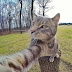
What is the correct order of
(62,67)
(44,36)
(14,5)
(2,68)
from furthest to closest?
(14,5)
(62,67)
(44,36)
(2,68)

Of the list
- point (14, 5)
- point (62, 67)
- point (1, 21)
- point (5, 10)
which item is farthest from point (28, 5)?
point (62, 67)

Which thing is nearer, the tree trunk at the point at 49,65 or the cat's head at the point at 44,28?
the cat's head at the point at 44,28

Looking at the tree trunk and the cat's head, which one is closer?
the cat's head

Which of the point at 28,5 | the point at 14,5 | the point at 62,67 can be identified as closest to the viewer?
the point at 62,67

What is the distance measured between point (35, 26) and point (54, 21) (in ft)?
0.39

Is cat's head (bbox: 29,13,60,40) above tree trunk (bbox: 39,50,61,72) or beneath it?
above

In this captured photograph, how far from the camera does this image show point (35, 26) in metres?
0.55

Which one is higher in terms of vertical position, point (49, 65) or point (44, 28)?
point (44, 28)

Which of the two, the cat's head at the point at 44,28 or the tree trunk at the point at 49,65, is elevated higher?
the cat's head at the point at 44,28

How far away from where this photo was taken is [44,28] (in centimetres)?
54

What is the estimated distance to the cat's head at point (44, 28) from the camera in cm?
53

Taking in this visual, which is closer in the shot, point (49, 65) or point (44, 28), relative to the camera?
point (44, 28)

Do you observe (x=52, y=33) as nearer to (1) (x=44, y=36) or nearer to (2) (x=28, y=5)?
(1) (x=44, y=36)

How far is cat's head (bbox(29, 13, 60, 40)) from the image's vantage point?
53 cm
